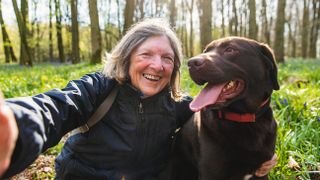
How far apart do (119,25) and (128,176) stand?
96.0 ft

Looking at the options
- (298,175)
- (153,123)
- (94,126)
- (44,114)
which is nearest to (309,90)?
(298,175)

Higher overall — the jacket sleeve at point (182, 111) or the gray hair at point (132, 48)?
the gray hair at point (132, 48)

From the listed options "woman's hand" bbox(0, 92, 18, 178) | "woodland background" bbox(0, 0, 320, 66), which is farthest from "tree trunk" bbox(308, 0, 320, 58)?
"woman's hand" bbox(0, 92, 18, 178)

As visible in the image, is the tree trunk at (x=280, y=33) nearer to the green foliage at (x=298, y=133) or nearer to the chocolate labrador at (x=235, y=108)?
the green foliage at (x=298, y=133)

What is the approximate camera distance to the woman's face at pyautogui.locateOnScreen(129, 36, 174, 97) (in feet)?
8.52

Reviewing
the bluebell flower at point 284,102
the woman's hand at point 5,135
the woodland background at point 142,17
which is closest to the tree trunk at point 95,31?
the woodland background at point 142,17

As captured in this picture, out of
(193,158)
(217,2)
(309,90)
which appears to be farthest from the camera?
(217,2)

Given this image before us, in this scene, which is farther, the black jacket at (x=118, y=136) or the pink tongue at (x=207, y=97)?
the black jacket at (x=118, y=136)

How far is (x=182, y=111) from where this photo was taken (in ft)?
9.69

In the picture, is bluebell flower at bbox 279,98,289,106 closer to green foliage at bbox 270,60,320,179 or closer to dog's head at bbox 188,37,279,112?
green foliage at bbox 270,60,320,179

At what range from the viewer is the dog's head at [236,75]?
7.52ft

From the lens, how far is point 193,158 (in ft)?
8.95

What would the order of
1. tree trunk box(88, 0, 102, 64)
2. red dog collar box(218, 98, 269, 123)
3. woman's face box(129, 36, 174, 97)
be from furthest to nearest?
tree trunk box(88, 0, 102, 64) → woman's face box(129, 36, 174, 97) → red dog collar box(218, 98, 269, 123)

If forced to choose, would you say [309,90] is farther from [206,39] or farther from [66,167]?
[206,39]
